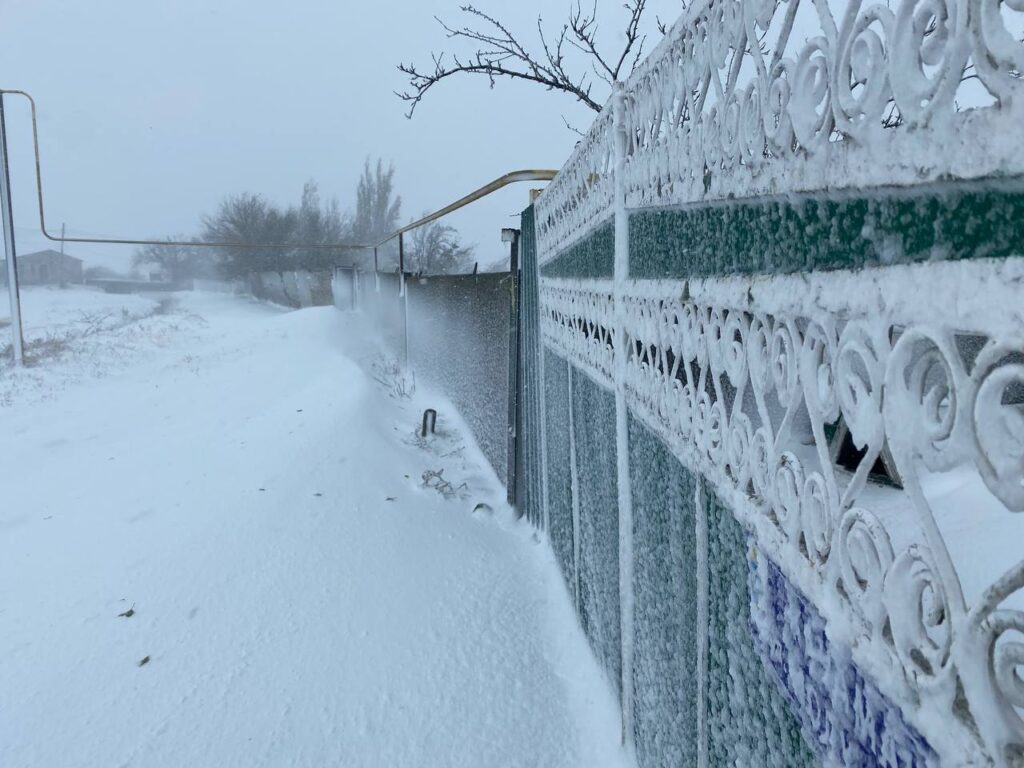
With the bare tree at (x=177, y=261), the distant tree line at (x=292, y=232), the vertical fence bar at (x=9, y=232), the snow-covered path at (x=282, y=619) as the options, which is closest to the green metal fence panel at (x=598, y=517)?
the snow-covered path at (x=282, y=619)

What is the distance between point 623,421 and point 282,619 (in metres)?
1.72

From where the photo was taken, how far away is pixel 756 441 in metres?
0.99

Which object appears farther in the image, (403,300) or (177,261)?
(177,261)

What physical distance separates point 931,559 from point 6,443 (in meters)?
7.70

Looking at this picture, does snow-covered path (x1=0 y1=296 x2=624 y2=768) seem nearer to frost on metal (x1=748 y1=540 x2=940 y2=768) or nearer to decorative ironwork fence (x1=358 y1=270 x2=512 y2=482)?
decorative ironwork fence (x1=358 y1=270 x2=512 y2=482)

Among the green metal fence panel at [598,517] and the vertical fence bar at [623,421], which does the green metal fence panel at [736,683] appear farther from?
the green metal fence panel at [598,517]

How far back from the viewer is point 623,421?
2.01 m

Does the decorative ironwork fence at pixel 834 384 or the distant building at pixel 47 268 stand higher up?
the distant building at pixel 47 268

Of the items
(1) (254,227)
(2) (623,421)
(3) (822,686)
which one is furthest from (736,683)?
(1) (254,227)

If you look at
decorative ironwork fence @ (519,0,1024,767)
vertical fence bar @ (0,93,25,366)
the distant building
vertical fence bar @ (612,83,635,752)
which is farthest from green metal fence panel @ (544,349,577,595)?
the distant building

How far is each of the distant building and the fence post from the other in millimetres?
52575

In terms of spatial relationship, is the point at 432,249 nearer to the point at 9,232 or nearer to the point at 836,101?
the point at 9,232

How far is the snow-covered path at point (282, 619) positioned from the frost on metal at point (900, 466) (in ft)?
5.58

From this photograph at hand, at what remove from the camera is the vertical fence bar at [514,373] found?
4496mm
